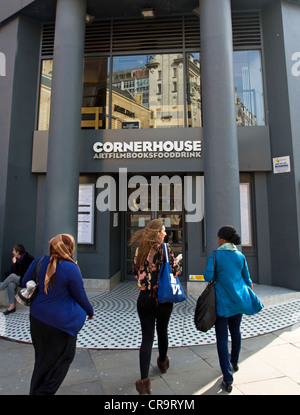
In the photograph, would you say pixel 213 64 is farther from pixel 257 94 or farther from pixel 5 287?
pixel 5 287

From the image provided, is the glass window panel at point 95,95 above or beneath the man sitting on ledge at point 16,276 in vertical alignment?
above

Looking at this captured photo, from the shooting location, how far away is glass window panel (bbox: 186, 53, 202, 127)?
8016 millimetres

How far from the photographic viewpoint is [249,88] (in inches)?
319

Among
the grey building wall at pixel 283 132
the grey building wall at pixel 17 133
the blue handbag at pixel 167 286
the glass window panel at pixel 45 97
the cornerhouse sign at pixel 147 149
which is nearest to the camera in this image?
the blue handbag at pixel 167 286

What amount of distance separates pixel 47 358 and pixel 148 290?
1147 millimetres

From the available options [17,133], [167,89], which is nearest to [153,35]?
[167,89]

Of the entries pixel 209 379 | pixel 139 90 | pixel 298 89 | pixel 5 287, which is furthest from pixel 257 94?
pixel 5 287

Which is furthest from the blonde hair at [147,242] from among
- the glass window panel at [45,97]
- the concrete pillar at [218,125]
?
the glass window panel at [45,97]

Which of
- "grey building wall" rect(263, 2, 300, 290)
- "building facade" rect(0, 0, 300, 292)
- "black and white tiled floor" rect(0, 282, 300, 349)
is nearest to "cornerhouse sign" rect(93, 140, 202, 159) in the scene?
"building facade" rect(0, 0, 300, 292)

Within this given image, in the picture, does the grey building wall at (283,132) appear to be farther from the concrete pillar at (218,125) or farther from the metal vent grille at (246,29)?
the concrete pillar at (218,125)

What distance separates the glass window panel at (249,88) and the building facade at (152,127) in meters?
0.03

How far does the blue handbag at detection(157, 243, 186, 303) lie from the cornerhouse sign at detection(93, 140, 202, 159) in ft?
15.7

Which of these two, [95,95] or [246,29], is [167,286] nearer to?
[95,95]

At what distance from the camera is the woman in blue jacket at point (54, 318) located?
253cm
